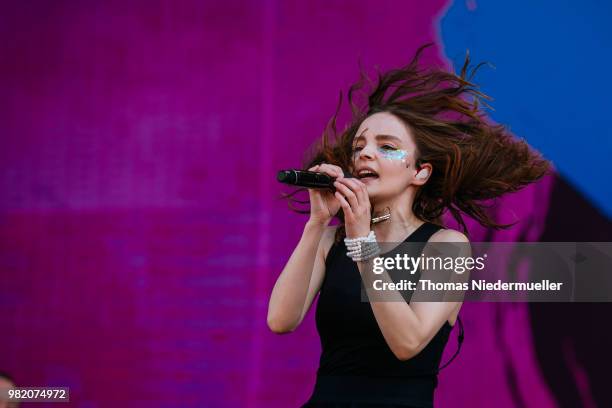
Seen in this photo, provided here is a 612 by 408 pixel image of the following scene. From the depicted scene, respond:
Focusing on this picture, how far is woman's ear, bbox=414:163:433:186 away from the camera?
2324 millimetres

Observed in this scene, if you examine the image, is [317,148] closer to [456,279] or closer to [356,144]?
[356,144]

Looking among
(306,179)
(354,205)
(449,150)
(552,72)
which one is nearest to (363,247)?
(354,205)

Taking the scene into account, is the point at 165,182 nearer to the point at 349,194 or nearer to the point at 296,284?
the point at 296,284

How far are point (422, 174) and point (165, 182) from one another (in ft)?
5.08

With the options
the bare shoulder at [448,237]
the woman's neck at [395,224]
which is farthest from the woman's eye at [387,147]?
the bare shoulder at [448,237]

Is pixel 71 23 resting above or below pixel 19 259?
above

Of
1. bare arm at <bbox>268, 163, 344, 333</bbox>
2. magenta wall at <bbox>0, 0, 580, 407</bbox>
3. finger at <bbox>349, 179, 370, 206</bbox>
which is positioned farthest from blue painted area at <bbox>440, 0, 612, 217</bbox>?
finger at <bbox>349, 179, 370, 206</bbox>

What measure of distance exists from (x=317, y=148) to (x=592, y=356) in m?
1.33

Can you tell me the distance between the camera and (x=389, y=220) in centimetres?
232

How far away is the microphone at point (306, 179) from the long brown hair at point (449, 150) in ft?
1.14

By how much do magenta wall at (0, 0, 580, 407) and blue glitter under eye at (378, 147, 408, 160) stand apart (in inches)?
43.8

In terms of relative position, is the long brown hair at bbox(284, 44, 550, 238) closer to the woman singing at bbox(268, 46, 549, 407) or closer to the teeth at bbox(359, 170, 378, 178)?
the woman singing at bbox(268, 46, 549, 407)

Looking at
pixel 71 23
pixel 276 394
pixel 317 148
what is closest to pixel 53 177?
pixel 71 23

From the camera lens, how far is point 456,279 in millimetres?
2158
